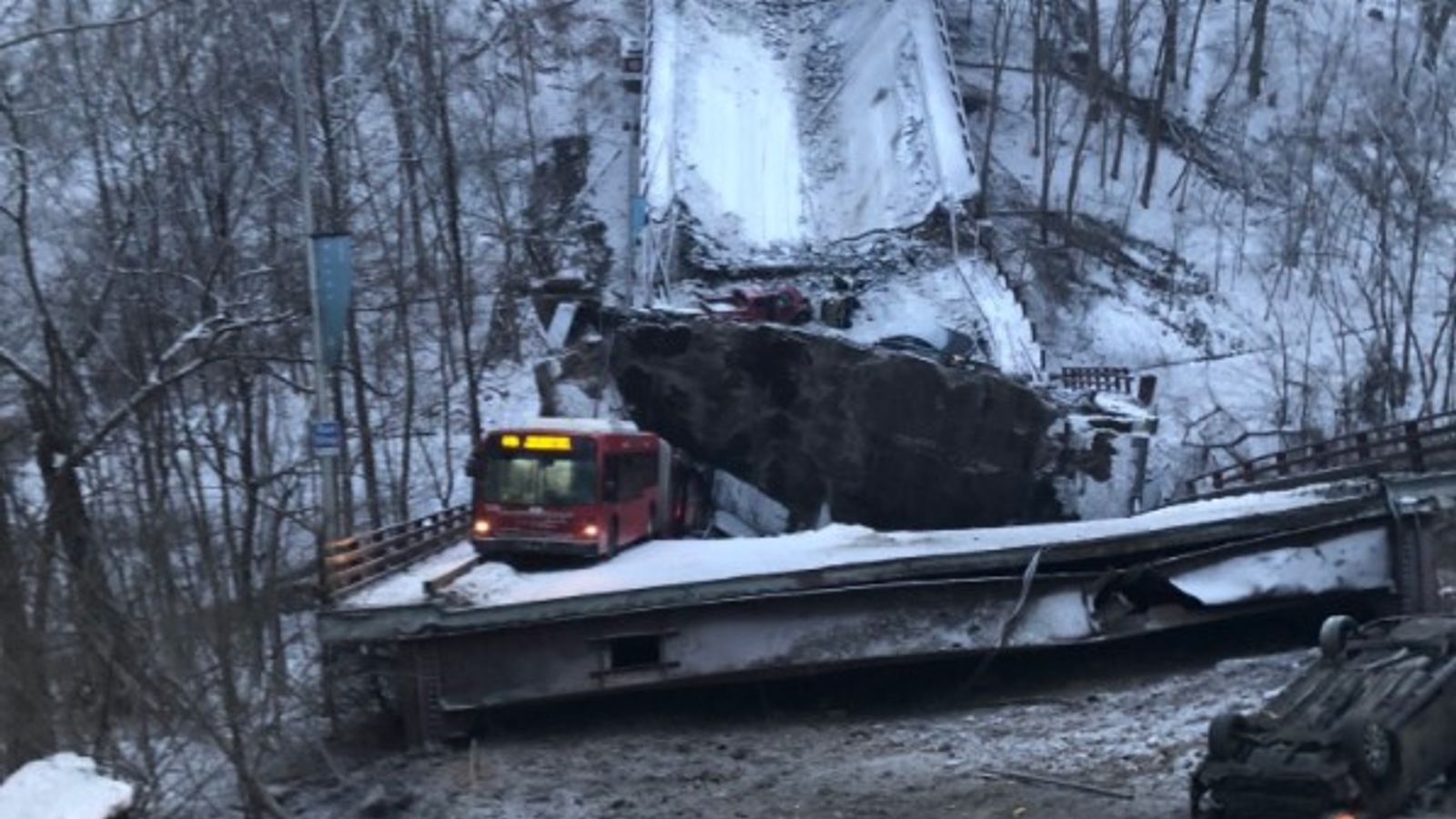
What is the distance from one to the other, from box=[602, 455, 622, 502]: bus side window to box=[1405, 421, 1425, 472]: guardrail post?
12127 mm

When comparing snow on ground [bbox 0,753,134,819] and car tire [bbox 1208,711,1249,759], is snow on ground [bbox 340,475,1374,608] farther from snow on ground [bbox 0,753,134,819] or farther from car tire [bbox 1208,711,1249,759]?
snow on ground [bbox 0,753,134,819]

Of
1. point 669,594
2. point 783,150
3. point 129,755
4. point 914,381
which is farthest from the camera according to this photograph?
point 783,150

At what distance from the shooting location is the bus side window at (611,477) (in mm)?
26625

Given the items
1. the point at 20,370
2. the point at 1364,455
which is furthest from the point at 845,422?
the point at 20,370

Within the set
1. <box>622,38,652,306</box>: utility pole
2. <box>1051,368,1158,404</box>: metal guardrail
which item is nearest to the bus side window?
<box>622,38,652,306</box>: utility pole

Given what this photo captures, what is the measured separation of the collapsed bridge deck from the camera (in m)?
22.6

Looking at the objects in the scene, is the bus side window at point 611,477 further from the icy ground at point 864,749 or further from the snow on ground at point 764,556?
the icy ground at point 864,749

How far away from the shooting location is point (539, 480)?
86.9 ft

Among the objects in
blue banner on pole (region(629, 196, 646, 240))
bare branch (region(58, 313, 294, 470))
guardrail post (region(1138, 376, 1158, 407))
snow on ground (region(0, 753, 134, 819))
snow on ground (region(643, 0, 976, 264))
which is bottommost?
snow on ground (region(0, 753, 134, 819))

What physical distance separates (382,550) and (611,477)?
3.41m

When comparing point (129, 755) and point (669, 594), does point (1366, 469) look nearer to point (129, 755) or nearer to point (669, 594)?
point (669, 594)

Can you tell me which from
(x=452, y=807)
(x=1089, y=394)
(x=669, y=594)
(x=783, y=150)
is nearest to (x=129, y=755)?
(x=452, y=807)

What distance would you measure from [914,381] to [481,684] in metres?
16.7

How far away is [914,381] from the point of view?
37.4 metres
